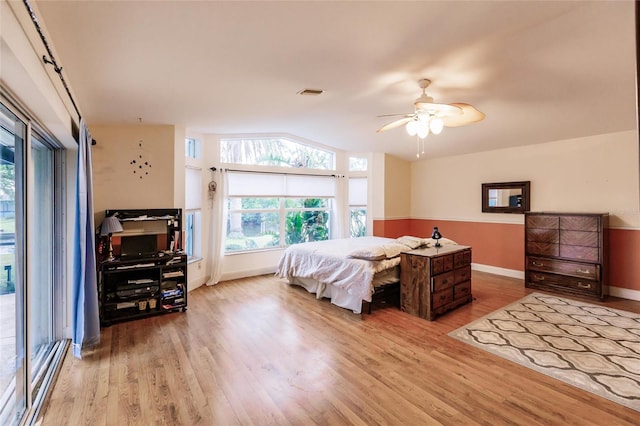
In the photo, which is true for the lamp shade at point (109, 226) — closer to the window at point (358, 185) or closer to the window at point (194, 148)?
the window at point (194, 148)

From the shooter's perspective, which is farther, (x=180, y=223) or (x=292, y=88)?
(x=180, y=223)

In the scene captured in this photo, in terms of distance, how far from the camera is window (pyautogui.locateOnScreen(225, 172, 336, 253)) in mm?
5348

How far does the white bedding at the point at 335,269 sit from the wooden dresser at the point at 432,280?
0.78 feet

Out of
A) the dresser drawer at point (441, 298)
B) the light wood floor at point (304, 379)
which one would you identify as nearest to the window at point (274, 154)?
the light wood floor at point (304, 379)

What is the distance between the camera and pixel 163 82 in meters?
2.72

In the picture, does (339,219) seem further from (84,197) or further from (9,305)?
(9,305)

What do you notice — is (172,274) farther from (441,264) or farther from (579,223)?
(579,223)

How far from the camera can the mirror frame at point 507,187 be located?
514 centimetres

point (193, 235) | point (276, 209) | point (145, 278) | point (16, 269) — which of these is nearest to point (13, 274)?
point (16, 269)

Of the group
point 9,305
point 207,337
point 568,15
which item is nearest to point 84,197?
point 9,305

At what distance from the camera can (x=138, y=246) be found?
3764 mm

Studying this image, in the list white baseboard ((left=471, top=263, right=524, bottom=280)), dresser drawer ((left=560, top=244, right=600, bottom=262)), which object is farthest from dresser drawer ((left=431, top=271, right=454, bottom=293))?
white baseboard ((left=471, top=263, right=524, bottom=280))

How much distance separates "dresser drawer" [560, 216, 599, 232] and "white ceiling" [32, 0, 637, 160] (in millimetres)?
1283

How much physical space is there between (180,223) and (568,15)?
4.33m
